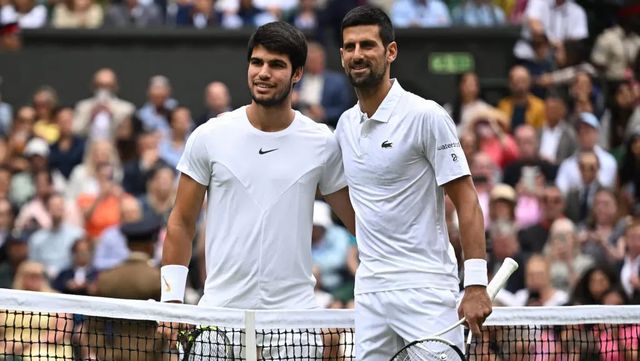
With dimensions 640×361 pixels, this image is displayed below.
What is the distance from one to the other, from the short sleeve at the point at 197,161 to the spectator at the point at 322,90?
8.67 m

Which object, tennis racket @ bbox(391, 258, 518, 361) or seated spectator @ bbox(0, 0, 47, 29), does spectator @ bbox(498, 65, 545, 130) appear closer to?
seated spectator @ bbox(0, 0, 47, 29)

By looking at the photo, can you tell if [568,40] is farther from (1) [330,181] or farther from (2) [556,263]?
(1) [330,181]

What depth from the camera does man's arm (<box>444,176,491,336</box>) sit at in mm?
6824

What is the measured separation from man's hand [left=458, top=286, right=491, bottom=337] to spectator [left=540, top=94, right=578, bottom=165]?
349 inches

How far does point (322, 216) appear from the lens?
1404 cm

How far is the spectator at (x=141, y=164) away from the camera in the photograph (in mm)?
15727

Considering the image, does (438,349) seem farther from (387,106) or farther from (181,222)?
(181,222)

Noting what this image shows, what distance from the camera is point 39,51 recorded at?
59.7 ft

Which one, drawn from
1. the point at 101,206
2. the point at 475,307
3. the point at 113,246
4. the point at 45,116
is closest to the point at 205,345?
the point at 475,307

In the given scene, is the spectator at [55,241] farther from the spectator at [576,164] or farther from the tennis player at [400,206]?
the tennis player at [400,206]

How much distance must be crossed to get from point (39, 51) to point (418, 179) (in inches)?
466

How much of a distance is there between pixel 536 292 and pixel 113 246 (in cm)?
399

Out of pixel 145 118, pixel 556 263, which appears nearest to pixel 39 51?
pixel 145 118

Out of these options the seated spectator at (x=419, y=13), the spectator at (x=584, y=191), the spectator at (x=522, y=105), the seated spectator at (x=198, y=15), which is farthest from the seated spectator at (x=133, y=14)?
the spectator at (x=584, y=191)
